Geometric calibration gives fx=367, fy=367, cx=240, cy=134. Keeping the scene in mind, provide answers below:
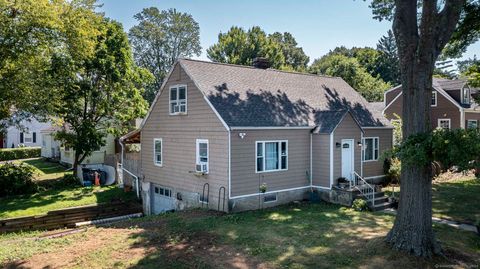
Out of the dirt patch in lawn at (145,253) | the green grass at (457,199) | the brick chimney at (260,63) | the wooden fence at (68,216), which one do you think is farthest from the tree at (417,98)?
the wooden fence at (68,216)

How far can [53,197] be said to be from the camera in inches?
848

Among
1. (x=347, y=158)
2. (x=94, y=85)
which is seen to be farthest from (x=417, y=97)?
(x=94, y=85)

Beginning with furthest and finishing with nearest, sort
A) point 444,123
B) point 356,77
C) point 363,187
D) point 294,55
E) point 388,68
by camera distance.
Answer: point 388,68, point 294,55, point 356,77, point 444,123, point 363,187

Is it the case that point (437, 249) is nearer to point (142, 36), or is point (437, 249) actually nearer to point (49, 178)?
point (49, 178)

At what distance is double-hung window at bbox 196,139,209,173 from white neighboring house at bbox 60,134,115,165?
1604cm

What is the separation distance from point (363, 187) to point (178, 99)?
9843mm

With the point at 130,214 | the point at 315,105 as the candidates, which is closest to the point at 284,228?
the point at 315,105

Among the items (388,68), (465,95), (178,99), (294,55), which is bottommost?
(178,99)

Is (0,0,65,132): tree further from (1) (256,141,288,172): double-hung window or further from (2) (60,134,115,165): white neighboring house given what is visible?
(1) (256,141,288,172): double-hung window

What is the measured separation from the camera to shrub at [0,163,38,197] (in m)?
22.1

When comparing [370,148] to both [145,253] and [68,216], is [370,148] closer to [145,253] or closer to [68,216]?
[145,253]

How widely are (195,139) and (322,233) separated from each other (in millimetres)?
7786

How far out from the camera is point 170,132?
746 inches

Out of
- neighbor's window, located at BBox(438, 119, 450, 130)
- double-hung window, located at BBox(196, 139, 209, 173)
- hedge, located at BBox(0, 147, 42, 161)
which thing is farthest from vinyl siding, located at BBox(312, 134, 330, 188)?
hedge, located at BBox(0, 147, 42, 161)
